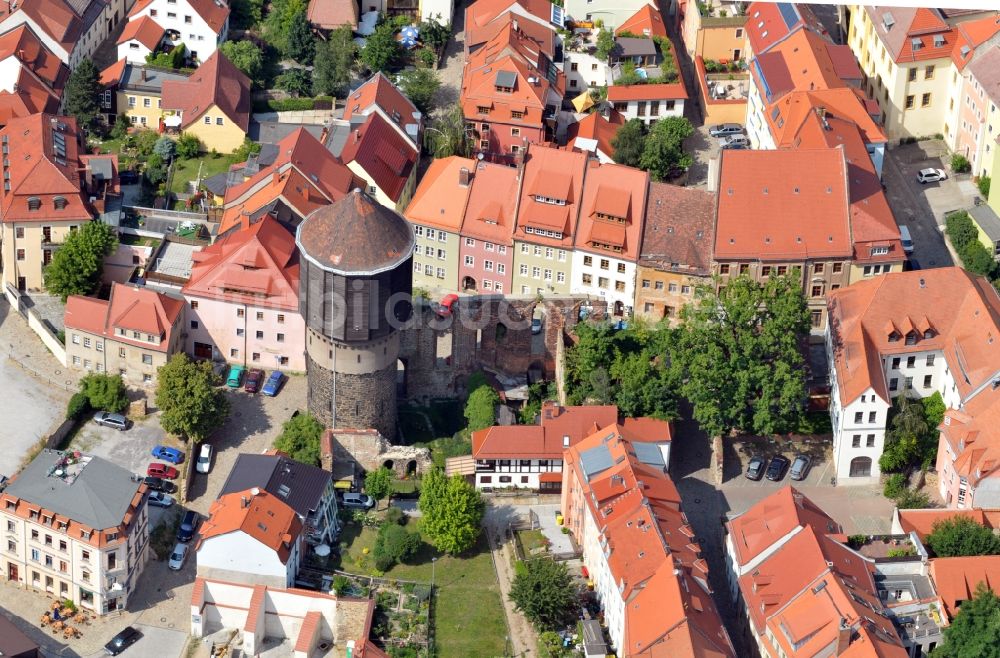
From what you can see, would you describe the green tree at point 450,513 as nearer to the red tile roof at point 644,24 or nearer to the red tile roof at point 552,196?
the red tile roof at point 552,196

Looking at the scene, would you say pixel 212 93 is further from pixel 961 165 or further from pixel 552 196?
pixel 961 165

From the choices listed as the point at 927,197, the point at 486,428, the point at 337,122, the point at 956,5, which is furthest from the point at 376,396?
the point at 956,5

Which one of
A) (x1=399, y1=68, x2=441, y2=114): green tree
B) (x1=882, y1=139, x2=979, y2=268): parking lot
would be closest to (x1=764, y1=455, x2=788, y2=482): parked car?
(x1=882, y1=139, x2=979, y2=268): parking lot

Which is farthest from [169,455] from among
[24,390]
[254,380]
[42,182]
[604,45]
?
[604,45]

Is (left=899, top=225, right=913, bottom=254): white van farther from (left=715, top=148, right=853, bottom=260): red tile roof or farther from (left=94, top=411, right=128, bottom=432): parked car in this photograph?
(left=94, top=411, right=128, bottom=432): parked car

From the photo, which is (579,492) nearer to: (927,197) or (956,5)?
(927,197)
